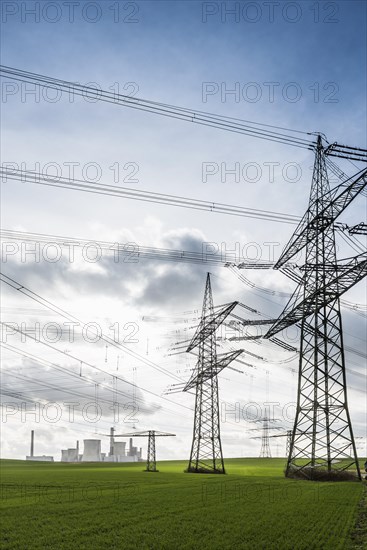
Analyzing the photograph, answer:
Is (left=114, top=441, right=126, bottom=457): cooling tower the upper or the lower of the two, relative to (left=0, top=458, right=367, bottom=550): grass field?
lower

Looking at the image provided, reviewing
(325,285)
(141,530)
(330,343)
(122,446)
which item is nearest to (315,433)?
(330,343)

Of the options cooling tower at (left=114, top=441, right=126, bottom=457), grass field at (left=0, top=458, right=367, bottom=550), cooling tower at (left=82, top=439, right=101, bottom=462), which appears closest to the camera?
grass field at (left=0, top=458, right=367, bottom=550)

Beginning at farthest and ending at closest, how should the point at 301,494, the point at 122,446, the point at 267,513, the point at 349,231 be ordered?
the point at 122,446 < the point at 349,231 < the point at 301,494 < the point at 267,513

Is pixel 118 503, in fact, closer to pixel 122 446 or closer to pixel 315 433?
pixel 315 433

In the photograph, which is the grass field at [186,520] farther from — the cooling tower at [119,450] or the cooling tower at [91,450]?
the cooling tower at [119,450]

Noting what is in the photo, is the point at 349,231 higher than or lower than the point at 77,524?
higher

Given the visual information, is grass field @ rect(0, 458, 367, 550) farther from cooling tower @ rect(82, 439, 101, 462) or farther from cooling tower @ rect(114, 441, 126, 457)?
cooling tower @ rect(114, 441, 126, 457)

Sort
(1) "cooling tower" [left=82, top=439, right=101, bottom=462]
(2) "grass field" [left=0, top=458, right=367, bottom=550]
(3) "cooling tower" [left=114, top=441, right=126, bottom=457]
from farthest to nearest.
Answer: (3) "cooling tower" [left=114, top=441, right=126, bottom=457] < (1) "cooling tower" [left=82, top=439, right=101, bottom=462] < (2) "grass field" [left=0, top=458, right=367, bottom=550]

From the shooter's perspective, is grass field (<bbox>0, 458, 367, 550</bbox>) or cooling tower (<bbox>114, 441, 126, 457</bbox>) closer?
grass field (<bbox>0, 458, 367, 550</bbox>)

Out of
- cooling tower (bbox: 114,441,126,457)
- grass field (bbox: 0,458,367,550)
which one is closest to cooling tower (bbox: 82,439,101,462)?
cooling tower (bbox: 114,441,126,457)
